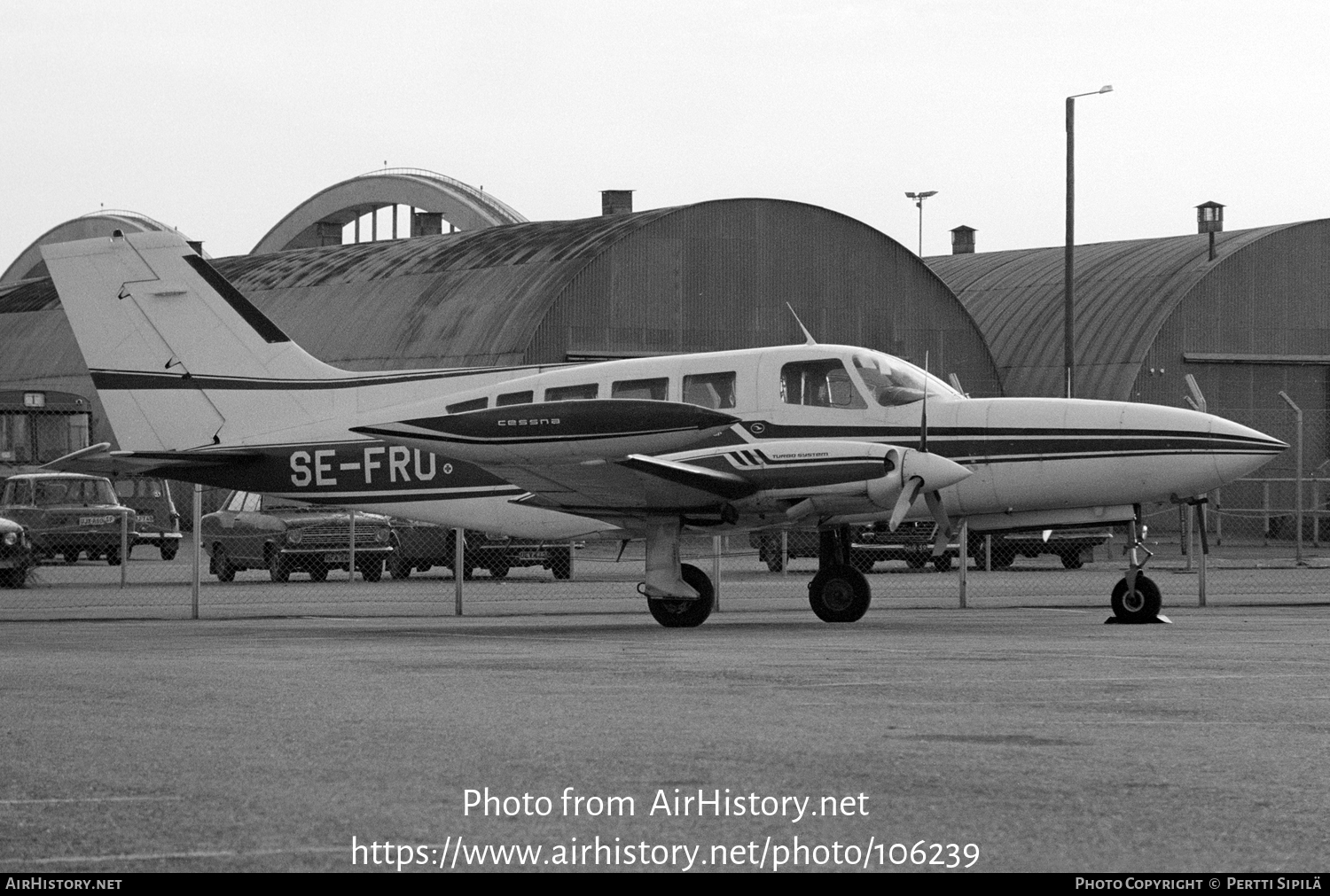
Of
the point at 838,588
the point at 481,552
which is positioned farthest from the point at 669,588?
the point at 481,552

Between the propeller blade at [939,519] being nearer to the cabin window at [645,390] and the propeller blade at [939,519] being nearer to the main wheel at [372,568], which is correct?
the cabin window at [645,390]

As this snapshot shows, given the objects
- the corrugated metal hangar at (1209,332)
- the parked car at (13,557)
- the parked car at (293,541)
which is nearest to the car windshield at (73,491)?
the parked car at (293,541)

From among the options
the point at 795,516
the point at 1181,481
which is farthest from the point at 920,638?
the point at 1181,481

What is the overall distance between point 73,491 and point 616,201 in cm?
2979

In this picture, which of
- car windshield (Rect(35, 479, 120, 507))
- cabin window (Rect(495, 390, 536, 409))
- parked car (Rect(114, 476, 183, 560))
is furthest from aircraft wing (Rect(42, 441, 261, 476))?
parked car (Rect(114, 476, 183, 560))

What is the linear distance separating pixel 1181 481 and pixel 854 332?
33.3 m

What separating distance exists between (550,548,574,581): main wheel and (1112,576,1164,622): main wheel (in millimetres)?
14284

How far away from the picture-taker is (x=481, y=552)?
31984 mm

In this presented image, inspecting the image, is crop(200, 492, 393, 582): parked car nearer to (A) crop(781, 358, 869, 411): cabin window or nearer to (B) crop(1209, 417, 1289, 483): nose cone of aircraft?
(A) crop(781, 358, 869, 411): cabin window

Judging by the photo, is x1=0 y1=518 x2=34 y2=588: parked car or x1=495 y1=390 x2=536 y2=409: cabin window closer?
x1=495 y1=390 x2=536 y2=409: cabin window

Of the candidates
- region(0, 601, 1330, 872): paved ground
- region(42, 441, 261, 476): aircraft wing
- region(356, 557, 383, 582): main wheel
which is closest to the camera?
region(0, 601, 1330, 872): paved ground

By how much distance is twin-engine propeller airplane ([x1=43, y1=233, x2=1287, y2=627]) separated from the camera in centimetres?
1753

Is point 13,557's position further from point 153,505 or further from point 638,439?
point 638,439

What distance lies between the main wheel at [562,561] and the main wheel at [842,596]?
1299 cm
